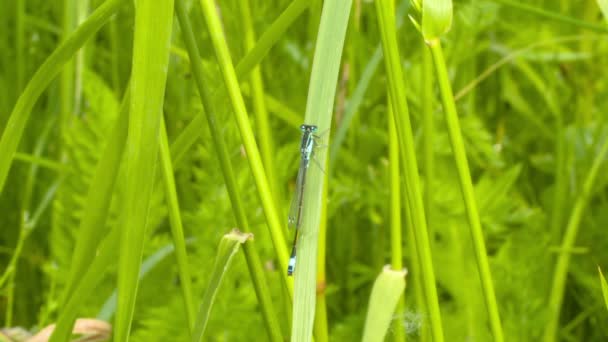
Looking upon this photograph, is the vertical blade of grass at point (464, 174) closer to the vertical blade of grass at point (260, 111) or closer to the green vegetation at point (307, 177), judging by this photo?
the green vegetation at point (307, 177)

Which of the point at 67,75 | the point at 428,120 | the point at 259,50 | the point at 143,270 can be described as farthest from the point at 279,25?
the point at 67,75

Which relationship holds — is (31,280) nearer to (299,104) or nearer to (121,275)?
(299,104)

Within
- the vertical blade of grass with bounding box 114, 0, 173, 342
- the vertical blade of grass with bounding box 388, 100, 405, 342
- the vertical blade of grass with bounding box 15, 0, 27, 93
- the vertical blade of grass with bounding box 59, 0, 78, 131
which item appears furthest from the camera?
the vertical blade of grass with bounding box 15, 0, 27, 93

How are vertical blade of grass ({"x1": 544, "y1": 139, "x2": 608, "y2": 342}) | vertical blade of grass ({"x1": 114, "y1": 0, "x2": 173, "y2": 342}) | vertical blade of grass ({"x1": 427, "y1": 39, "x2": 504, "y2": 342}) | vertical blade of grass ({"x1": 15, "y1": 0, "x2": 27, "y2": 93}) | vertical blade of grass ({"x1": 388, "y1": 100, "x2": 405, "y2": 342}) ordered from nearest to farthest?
1. vertical blade of grass ({"x1": 114, "y1": 0, "x2": 173, "y2": 342})
2. vertical blade of grass ({"x1": 427, "y1": 39, "x2": 504, "y2": 342})
3. vertical blade of grass ({"x1": 388, "y1": 100, "x2": 405, "y2": 342})
4. vertical blade of grass ({"x1": 544, "y1": 139, "x2": 608, "y2": 342})
5. vertical blade of grass ({"x1": 15, "y1": 0, "x2": 27, "y2": 93})

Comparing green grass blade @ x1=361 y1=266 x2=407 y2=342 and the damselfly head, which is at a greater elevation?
the damselfly head

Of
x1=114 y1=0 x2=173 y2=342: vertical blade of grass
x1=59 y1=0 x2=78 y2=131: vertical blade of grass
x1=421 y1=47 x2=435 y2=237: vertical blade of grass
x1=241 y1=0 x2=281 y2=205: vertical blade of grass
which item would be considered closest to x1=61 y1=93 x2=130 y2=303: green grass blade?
x1=114 y1=0 x2=173 y2=342: vertical blade of grass

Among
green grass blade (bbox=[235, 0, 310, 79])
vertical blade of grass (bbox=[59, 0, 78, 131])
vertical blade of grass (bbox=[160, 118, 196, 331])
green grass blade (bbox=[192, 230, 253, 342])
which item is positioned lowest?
green grass blade (bbox=[192, 230, 253, 342])

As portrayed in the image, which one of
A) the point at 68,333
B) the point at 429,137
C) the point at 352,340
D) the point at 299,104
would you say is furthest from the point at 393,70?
the point at 299,104

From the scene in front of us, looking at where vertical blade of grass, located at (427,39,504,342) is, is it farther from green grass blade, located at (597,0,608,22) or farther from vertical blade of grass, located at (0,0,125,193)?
vertical blade of grass, located at (0,0,125,193)

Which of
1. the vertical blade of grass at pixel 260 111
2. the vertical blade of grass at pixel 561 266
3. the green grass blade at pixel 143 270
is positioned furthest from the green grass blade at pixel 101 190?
the vertical blade of grass at pixel 561 266
